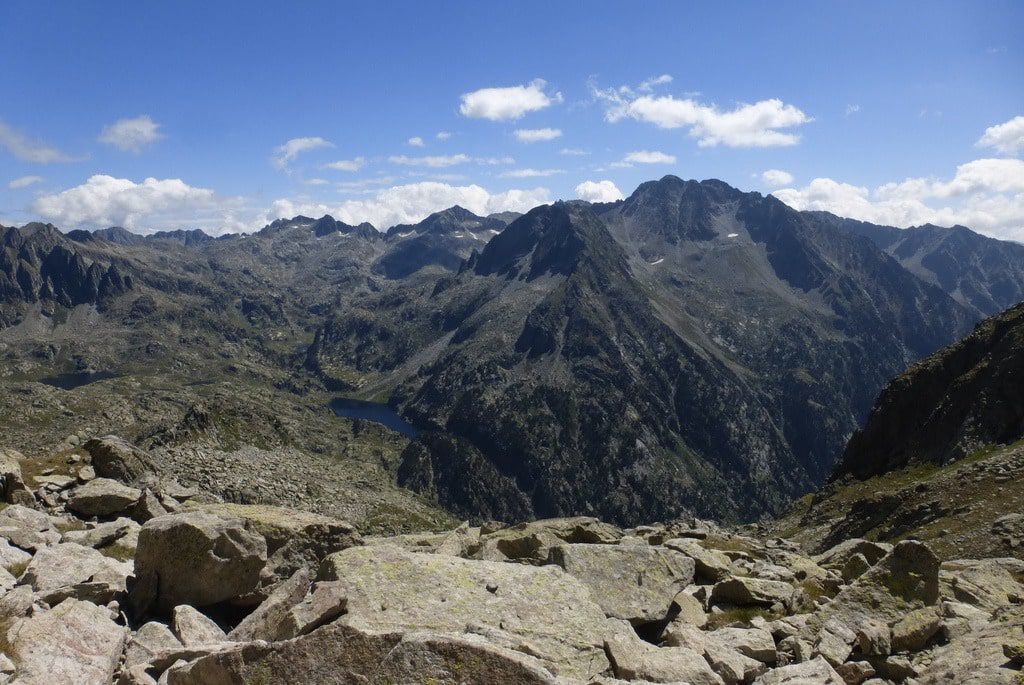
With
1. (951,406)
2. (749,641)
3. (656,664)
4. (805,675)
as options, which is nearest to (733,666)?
(805,675)

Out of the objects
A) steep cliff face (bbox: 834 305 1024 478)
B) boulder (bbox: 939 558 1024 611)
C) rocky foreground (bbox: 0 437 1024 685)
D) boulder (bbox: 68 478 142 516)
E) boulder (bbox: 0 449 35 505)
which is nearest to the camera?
rocky foreground (bbox: 0 437 1024 685)

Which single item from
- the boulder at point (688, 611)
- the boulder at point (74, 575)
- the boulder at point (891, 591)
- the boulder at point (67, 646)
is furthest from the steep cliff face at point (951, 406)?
the boulder at point (67, 646)

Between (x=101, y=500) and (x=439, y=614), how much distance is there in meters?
18.9

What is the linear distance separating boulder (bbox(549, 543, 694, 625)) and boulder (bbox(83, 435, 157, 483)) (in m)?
25.7

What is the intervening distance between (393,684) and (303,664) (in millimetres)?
1521

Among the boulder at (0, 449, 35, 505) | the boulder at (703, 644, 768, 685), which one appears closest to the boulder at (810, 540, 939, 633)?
the boulder at (703, 644, 768, 685)

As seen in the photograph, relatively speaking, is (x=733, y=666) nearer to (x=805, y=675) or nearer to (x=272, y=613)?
(x=805, y=675)

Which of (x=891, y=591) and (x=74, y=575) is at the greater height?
(x=74, y=575)

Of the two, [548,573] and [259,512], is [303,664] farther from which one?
[259,512]

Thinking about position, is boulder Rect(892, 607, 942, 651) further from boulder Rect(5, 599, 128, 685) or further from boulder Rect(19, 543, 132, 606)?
boulder Rect(19, 543, 132, 606)

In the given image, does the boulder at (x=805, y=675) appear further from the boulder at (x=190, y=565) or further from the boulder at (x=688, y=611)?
the boulder at (x=190, y=565)

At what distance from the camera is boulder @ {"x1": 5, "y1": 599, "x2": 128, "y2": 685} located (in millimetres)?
10492

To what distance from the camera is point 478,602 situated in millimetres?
14266

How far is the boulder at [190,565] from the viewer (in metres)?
15.3
